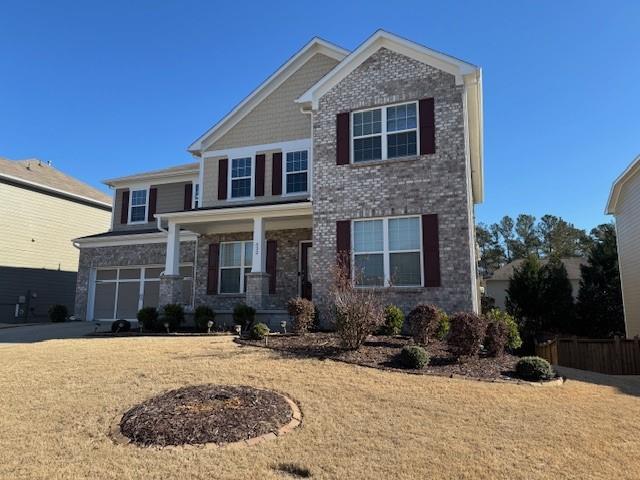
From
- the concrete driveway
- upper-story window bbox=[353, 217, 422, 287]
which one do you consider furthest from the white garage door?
upper-story window bbox=[353, 217, 422, 287]

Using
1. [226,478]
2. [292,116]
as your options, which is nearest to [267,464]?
[226,478]

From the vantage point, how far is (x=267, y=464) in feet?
16.8

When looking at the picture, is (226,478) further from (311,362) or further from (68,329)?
(68,329)

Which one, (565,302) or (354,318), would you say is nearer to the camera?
(354,318)

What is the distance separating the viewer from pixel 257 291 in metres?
15.0

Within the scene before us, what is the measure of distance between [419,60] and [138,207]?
13793 mm

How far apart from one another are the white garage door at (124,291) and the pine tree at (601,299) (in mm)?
19336

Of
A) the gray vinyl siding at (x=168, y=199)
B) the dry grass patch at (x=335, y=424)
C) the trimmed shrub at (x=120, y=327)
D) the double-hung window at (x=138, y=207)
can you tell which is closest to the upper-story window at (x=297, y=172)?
the gray vinyl siding at (x=168, y=199)

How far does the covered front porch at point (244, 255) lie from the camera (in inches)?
604

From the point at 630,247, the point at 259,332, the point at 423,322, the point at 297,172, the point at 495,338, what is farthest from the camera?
the point at 630,247

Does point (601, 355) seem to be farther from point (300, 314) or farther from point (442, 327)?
point (300, 314)

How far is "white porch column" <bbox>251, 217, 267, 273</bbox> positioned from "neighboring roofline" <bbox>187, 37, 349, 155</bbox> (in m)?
5.07

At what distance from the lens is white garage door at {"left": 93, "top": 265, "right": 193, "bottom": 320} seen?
20344 mm

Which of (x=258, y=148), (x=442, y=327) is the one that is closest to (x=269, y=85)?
(x=258, y=148)
